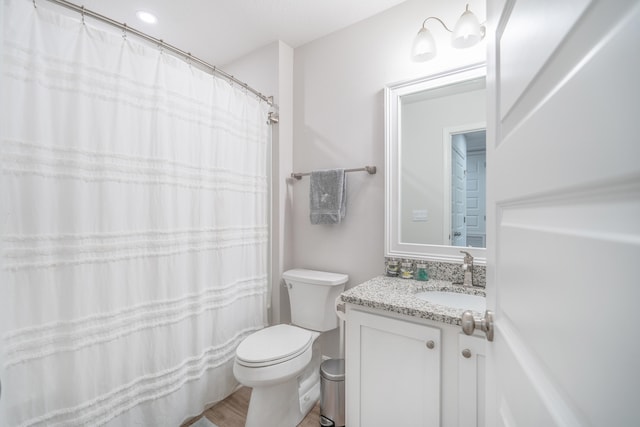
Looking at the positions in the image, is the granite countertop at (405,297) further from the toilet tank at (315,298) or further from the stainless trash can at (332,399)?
the stainless trash can at (332,399)

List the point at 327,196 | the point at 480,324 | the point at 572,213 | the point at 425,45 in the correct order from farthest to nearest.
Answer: the point at 327,196 < the point at 425,45 < the point at 480,324 < the point at 572,213

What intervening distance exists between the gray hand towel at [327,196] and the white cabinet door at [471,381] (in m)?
1.00

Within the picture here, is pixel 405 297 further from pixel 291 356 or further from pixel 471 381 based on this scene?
pixel 291 356

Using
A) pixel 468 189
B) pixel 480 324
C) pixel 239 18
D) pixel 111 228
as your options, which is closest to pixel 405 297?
pixel 480 324

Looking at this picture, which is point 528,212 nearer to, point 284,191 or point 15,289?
point 15,289

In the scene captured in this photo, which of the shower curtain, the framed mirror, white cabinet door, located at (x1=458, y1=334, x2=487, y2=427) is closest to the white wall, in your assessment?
the framed mirror

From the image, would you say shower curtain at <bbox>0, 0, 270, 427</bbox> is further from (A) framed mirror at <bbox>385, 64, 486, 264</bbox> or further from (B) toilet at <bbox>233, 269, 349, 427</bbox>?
(A) framed mirror at <bbox>385, 64, 486, 264</bbox>

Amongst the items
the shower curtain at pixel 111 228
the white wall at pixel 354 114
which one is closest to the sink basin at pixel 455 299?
the white wall at pixel 354 114

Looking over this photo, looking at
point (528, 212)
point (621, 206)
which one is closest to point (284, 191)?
point (528, 212)

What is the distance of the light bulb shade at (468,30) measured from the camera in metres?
1.26

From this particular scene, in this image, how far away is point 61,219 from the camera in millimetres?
1022

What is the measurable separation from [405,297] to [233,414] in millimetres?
1271

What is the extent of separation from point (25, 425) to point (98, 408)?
220 millimetres

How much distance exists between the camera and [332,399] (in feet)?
4.73
